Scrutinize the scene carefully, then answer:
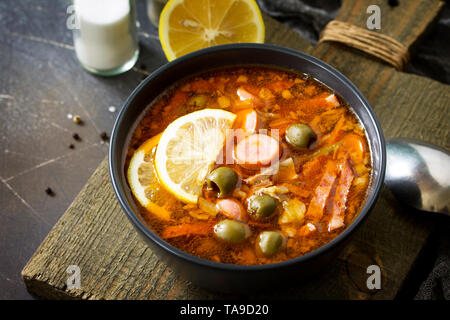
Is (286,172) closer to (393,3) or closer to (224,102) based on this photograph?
(224,102)

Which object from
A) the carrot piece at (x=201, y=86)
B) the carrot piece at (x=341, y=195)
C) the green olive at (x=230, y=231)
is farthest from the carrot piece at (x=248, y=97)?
the green olive at (x=230, y=231)

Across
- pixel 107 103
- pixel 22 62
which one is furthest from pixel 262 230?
pixel 22 62

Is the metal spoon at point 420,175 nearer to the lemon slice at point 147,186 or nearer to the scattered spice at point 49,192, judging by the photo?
the lemon slice at point 147,186

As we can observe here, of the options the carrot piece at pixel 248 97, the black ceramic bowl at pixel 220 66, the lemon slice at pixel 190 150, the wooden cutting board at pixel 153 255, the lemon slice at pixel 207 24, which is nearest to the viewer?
the black ceramic bowl at pixel 220 66

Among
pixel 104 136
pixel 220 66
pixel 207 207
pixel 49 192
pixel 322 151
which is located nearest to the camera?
pixel 207 207

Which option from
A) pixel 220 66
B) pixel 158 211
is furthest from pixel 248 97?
pixel 158 211

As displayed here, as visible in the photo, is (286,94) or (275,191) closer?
(275,191)
